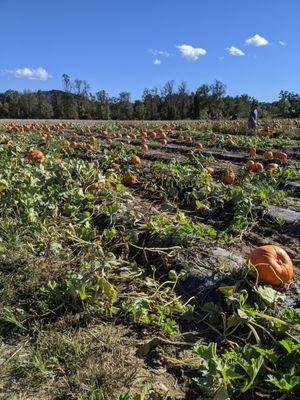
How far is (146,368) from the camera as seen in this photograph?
2.45 metres

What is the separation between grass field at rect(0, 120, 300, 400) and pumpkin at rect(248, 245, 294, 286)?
0.21ft

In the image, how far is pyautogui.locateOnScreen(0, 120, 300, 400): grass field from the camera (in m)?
2.29

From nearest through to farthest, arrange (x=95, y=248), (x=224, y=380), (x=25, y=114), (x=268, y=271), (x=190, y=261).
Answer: (x=224, y=380) → (x=268, y=271) → (x=190, y=261) → (x=95, y=248) → (x=25, y=114)

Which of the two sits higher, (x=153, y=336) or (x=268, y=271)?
(x=268, y=271)

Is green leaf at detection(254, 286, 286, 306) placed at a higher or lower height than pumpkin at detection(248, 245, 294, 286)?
lower

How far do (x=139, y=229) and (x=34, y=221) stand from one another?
43.2 inches

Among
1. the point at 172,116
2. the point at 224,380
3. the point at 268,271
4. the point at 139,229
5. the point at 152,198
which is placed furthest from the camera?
the point at 172,116

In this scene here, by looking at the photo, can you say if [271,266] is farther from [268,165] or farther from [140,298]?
[268,165]

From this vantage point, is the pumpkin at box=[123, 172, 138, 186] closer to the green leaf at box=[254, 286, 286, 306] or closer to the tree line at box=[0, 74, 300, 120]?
the green leaf at box=[254, 286, 286, 306]

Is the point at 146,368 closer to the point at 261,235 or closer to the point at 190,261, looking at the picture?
the point at 190,261

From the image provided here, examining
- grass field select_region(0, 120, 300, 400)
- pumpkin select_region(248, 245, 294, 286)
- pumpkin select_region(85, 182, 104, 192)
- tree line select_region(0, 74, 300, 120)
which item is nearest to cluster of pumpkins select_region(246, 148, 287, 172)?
grass field select_region(0, 120, 300, 400)

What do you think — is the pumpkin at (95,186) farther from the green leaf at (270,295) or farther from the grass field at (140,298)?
the green leaf at (270,295)

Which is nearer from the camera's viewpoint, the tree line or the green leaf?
the green leaf

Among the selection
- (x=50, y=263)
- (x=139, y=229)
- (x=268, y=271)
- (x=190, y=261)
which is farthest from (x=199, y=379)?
(x=139, y=229)
